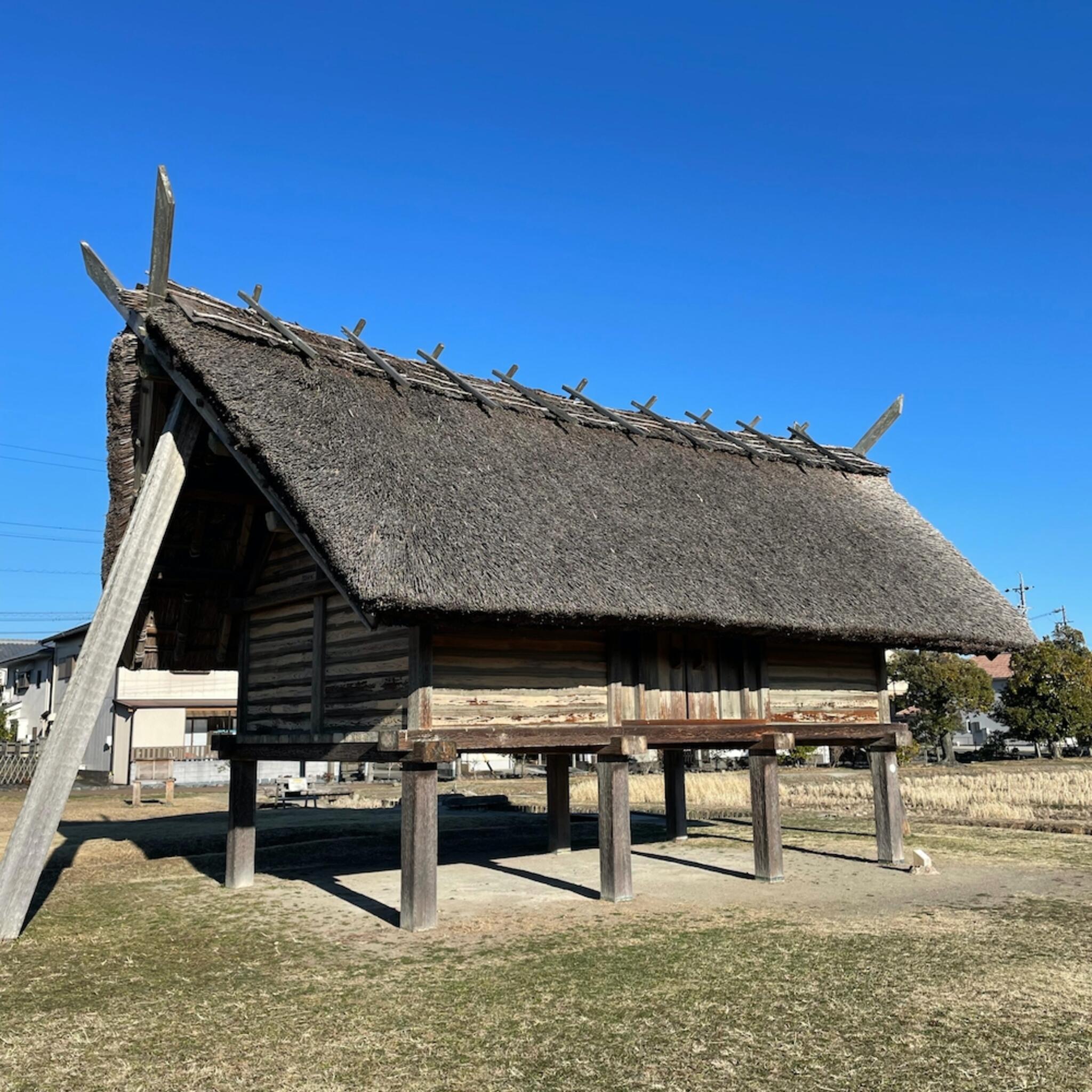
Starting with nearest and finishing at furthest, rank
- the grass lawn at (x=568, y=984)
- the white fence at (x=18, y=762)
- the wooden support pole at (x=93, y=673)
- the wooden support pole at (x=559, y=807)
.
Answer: the grass lawn at (x=568, y=984) < the wooden support pole at (x=93, y=673) < the wooden support pole at (x=559, y=807) < the white fence at (x=18, y=762)

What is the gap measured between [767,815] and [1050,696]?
117 feet

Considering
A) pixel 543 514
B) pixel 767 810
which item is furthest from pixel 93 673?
pixel 767 810

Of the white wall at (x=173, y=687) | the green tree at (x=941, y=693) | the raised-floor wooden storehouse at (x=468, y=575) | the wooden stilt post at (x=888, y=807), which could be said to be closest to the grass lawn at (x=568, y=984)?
the wooden stilt post at (x=888, y=807)

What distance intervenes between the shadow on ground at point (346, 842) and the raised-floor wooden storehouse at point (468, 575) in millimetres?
1740

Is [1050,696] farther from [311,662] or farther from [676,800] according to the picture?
[311,662]

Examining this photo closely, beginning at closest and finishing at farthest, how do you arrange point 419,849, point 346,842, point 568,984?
point 568,984 < point 419,849 < point 346,842

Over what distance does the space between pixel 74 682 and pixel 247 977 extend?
4104 millimetres

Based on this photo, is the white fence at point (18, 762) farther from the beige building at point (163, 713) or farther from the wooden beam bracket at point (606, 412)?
the wooden beam bracket at point (606, 412)

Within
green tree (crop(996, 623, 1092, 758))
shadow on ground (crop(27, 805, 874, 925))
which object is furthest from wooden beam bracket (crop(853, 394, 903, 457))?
green tree (crop(996, 623, 1092, 758))

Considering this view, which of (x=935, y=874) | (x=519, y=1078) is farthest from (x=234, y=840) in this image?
(x=935, y=874)

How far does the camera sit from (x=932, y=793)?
2558cm

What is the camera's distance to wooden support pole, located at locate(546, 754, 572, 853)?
57.5ft

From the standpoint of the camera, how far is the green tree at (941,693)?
147ft

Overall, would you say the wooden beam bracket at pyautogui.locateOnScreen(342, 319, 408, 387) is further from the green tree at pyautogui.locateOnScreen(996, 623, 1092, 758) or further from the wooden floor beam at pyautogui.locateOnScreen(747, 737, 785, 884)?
the green tree at pyautogui.locateOnScreen(996, 623, 1092, 758)
